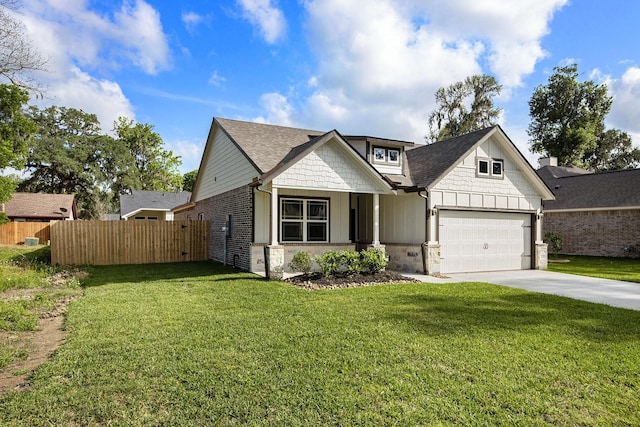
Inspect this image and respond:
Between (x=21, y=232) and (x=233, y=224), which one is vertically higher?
(x=233, y=224)

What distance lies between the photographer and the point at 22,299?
7.79 meters

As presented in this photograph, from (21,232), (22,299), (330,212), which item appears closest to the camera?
(22,299)

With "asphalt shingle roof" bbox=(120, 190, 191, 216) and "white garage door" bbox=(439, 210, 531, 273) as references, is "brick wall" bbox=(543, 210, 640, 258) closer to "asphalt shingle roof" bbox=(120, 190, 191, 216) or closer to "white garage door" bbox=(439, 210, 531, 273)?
"white garage door" bbox=(439, 210, 531, 273)

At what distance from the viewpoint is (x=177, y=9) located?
11.4 meters

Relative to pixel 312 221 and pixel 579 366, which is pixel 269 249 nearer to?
pixel 312 221

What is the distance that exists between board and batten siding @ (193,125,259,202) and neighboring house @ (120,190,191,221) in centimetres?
1372

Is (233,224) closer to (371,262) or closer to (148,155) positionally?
(371,262)

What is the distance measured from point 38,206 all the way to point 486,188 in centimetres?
3368

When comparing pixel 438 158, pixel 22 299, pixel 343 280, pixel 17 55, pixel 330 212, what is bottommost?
pixel 343 280

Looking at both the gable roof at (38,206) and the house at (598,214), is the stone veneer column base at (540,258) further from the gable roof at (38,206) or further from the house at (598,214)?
the gable roof at (38,206)

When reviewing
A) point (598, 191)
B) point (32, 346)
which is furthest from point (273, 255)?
point (598, 191)

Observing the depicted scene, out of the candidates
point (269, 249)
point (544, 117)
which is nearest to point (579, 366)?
point (269, 249)

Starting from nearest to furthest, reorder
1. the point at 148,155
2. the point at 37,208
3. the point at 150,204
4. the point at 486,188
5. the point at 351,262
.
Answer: the point at 351,262
the point at 486,188
the point at 37,208
the point at 150,204
the point at 148,155

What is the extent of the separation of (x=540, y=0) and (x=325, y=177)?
792 centimetres
